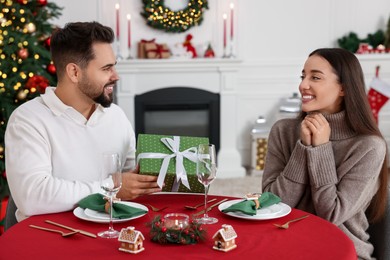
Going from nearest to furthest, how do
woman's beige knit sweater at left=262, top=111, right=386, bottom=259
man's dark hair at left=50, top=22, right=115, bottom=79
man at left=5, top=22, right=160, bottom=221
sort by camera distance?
man at left=5, top=22, right=160, bottom=221, woman's beige knit sweater at left=262, top=111, right=386, bottom=259, man's dark hair at left=50, top=22, right=115, bottom=79

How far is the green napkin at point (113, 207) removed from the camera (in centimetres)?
173

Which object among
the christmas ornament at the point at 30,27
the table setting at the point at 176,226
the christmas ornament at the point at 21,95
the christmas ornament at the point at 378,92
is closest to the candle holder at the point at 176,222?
the table setting at the point at 176,226

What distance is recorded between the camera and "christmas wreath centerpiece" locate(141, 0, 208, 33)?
5410 mm

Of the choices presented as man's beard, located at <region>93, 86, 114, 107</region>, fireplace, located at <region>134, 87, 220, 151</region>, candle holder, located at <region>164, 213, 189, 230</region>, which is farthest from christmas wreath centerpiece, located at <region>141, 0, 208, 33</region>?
candle holder, located at <region>164, 213, 189, 230</region>

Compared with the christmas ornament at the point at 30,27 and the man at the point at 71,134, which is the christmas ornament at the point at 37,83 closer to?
the christmas ornament at the point at 30,27

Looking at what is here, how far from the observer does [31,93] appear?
409 cm

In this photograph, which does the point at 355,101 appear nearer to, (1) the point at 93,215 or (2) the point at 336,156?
(2) the point at 336,156

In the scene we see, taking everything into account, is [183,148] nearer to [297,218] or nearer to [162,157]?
[162,157]

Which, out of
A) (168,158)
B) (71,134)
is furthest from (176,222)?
(71,134)

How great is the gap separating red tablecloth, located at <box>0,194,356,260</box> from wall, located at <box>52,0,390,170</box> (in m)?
4.05

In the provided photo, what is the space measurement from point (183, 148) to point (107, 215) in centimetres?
37

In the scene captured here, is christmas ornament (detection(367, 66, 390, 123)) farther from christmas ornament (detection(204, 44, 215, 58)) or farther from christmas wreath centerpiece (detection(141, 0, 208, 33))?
christmas wreath centerpiece (detection(141, 0, 208, 33))

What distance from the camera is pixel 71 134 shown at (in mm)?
2117

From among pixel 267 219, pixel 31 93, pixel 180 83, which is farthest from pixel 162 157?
pixel 180 83
